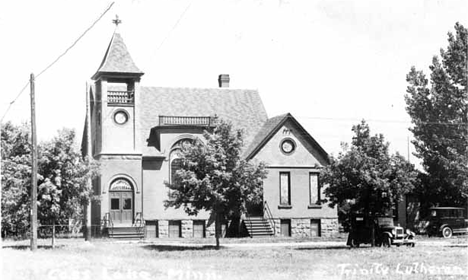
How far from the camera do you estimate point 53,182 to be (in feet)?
102

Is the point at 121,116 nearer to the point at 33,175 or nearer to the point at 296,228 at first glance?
the point at 296,228

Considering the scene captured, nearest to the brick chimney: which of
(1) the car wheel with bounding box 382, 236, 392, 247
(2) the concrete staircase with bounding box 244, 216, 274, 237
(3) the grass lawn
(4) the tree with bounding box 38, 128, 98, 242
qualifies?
(2) the concrete staircase with bounding box 244, 216, 274, 237

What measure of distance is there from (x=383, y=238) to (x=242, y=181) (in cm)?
734

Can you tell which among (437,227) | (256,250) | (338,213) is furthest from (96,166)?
(437,227)

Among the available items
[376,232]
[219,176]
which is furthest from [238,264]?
[376,232]

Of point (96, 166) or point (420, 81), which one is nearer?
point (96, 166)

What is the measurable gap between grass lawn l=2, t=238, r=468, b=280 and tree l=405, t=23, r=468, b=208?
1926 cm

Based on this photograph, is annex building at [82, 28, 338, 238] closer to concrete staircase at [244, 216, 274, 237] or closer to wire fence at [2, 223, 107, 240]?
concrete staircase at [244, 216, 274, 237]

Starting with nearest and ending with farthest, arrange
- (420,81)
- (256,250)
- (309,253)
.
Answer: (309,253) → (256,250) → (420,81)

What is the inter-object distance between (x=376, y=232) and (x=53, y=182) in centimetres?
1531

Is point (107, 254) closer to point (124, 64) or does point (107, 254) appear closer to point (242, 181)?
point (242, 181)

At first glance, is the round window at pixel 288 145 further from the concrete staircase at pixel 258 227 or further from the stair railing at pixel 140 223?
the stair railing at pixel 140 223

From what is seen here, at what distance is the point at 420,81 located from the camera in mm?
51312

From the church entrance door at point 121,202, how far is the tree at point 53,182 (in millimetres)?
10755
